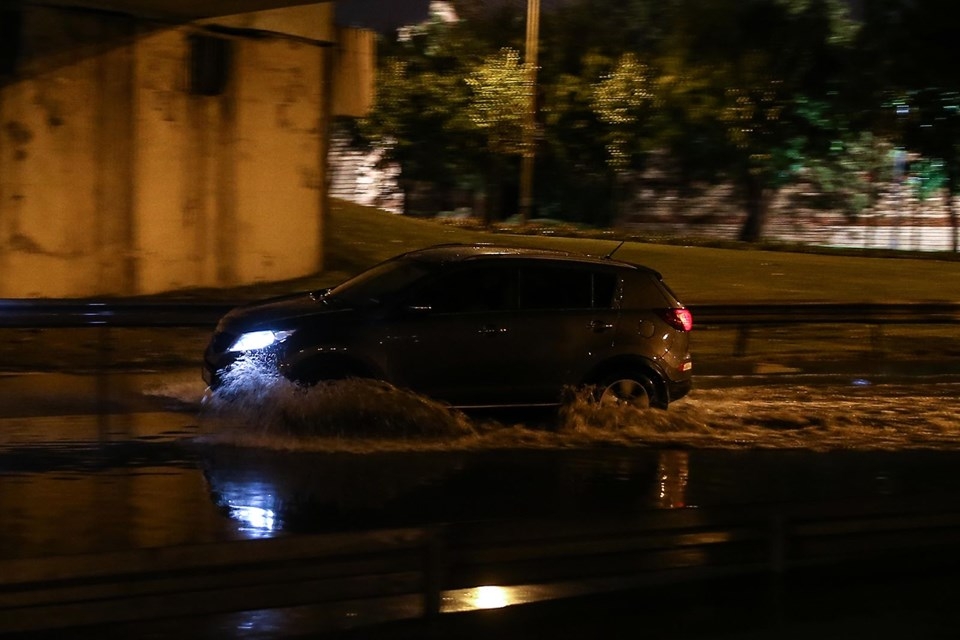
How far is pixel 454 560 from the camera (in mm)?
5605

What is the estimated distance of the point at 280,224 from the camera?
20.1 meters

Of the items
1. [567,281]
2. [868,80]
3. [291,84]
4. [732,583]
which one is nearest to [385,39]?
[868,80]

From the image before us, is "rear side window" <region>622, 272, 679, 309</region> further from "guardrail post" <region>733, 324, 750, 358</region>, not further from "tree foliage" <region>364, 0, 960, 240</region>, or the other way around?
"tree foliage" <region>364, 0, 960, 240</region>

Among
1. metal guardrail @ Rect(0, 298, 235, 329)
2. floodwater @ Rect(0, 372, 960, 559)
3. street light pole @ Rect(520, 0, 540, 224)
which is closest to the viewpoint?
floodwater @ Rect(0, 372, 960, 559)

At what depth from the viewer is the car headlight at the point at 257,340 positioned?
35.9 ft

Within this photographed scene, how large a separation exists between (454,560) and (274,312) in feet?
19.8

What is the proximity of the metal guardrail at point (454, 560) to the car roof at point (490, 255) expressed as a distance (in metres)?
5.54

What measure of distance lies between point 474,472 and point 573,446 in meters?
1.43

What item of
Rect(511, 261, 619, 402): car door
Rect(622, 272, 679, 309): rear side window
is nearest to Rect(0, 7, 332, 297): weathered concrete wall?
Rect(511, 261, 619, 402): car door

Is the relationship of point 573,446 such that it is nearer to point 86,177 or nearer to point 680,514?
point 680,514

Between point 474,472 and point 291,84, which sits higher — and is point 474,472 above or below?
below

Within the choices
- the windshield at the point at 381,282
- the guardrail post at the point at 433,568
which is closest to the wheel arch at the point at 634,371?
the windshield at the point at 381,282

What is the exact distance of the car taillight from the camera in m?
12.1

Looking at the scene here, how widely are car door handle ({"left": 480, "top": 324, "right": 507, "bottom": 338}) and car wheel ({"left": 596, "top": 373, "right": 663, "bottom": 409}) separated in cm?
106
